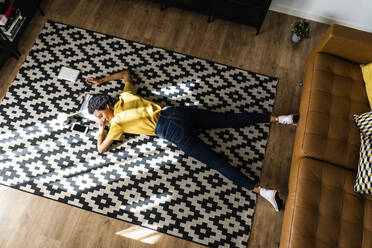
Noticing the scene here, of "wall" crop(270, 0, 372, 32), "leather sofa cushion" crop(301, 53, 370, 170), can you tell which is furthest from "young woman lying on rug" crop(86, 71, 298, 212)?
"wall" crop(270, 0, 372, 32)

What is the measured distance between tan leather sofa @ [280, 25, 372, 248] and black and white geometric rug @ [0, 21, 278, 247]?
45 centimetres

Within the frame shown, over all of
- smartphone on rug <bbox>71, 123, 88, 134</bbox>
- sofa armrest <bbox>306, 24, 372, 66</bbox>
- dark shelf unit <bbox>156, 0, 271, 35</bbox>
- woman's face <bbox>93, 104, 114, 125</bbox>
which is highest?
dark shelf unit <bbox>156, 0, 271, 35</bbox>

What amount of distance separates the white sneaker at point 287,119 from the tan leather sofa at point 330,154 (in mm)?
140

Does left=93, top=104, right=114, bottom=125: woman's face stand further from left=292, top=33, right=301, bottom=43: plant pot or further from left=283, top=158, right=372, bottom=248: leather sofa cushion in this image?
left=292, top=33, right=301, bottom=43: plant pot

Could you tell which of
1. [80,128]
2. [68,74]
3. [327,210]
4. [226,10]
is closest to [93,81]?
[68,74]

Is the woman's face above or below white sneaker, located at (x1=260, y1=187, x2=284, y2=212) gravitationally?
above

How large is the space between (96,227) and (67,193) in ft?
1.11

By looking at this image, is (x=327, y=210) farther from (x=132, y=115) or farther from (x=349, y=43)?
(x=132, y=115)

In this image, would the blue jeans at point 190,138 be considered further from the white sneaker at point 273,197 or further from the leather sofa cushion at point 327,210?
the leather sofa cushion at point 327,210

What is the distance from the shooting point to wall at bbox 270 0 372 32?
2.56m

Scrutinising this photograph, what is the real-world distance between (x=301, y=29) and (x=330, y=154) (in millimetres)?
1214

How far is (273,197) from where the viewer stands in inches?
80.4

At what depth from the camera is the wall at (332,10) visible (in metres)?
2.56

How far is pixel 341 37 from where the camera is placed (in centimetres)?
199
